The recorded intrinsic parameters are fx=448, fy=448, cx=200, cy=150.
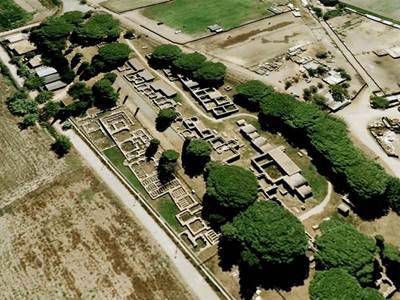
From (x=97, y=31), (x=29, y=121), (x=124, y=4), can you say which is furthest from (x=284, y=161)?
(x=124, y=4)

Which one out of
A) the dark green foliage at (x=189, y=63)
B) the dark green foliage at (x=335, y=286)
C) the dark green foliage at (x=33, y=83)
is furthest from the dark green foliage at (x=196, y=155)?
the dark green foliage at (x=33, y=83)

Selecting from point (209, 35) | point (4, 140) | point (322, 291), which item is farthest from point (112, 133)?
point (322, 291)

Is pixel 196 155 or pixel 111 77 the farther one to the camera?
pixel 111 77

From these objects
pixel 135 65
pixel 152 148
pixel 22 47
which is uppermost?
pixel 135 65

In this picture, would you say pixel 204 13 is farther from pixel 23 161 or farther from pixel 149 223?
pixel 149 223

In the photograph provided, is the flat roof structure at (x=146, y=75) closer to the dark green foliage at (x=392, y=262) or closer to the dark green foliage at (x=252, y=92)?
the dark green foliage at (x=252, y=92)
